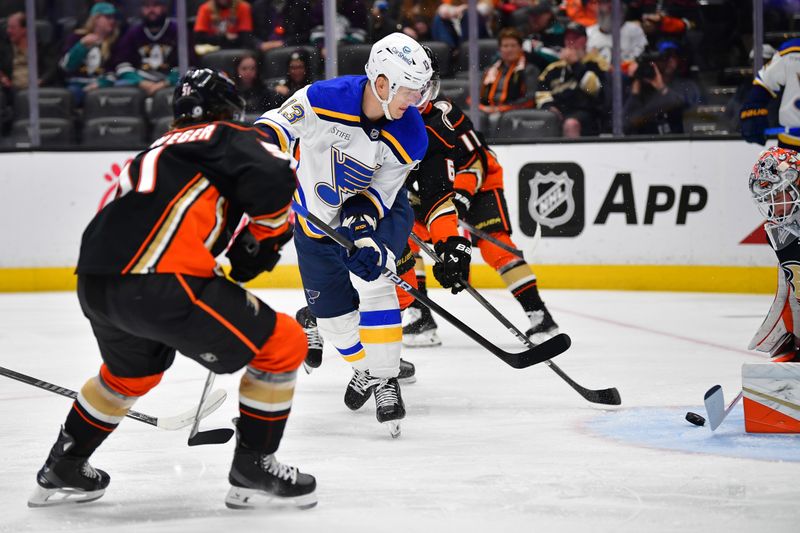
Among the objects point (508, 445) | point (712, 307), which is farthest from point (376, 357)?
point (712, 307)

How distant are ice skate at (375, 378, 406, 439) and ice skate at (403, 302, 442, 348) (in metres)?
1.75

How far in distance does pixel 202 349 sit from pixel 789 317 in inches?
71.9

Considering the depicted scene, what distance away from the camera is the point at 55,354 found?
4941 millimetres

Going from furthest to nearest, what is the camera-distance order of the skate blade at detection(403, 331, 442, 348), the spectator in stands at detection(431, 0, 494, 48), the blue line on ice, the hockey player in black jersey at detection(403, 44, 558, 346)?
the spectator in stands at detection(431, 0, 494, 48)
the skate blade at detection(403, 331, 442, 348)
the hockey player in black jersey at detection(403, 44, 558, 346)
the blue line on ice

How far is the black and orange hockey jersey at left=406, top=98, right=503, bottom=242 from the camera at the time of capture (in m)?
3.92

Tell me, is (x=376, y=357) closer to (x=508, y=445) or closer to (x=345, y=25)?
(x=508, y=445)

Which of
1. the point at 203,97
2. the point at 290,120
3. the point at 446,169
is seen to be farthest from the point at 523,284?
the point at 203,97

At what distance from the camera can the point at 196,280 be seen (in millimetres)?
2328

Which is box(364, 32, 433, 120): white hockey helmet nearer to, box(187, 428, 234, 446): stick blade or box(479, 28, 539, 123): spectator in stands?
box(187, 428, 234, 446): stick blade

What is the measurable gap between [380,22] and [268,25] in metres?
0.70

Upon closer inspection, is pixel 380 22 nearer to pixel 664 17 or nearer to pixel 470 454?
pixel 664 17

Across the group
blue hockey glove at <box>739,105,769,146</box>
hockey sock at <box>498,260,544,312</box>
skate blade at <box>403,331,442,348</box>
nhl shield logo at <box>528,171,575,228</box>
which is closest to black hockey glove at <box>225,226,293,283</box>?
hockey sock at <box>498,260,544,312</box>

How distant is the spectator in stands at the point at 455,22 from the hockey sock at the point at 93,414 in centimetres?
492

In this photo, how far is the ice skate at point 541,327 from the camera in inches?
192
